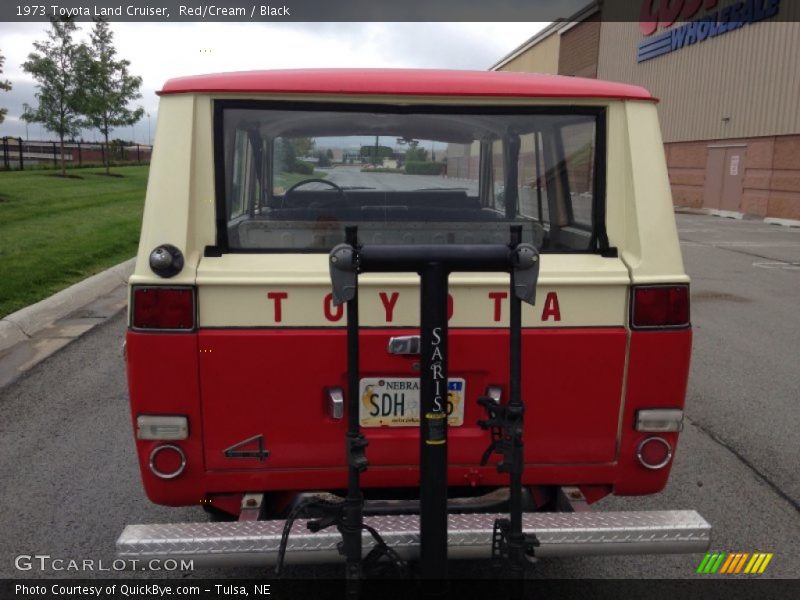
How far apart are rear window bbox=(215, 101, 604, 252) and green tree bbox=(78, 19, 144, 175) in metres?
27.2

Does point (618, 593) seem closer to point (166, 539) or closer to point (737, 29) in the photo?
point (166, 539)

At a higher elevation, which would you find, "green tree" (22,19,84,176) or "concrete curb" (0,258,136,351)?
"green tree" (22,19,84,176)

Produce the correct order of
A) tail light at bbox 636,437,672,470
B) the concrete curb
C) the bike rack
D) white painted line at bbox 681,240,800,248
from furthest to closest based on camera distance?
white painted line at bbox 681,240,800,248
the concrete curb
tail light at bbox 636,437,672,470
the bike rack

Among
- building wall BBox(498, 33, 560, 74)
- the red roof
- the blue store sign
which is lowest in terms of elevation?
the red roof

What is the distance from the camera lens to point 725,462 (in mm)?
4531

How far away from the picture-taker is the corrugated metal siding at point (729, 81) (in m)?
23.3

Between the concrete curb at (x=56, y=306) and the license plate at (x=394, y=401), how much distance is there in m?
5.30

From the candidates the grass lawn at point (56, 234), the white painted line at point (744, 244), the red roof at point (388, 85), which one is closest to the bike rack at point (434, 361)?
the red roof at point (388, 85)

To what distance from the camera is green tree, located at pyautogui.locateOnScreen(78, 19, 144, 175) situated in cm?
2753

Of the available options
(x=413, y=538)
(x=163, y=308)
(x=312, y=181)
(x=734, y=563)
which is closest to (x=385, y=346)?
(x=413, y=538)

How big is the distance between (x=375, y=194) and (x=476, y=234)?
44 cm

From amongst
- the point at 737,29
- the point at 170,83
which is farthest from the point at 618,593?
the point at 737,29

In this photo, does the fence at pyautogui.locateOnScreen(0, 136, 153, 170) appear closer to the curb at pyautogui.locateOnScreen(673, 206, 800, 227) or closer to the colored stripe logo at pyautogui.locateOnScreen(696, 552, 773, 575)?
the curb at pyautogui.locateOnScreen(673, 206, 800, 227)

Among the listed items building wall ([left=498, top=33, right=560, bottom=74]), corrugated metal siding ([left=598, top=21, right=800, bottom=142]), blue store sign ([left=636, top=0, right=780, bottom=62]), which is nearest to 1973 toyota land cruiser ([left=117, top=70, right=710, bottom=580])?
corrugated metal siding ([left=598, top=21, right=800, bottom=142])
